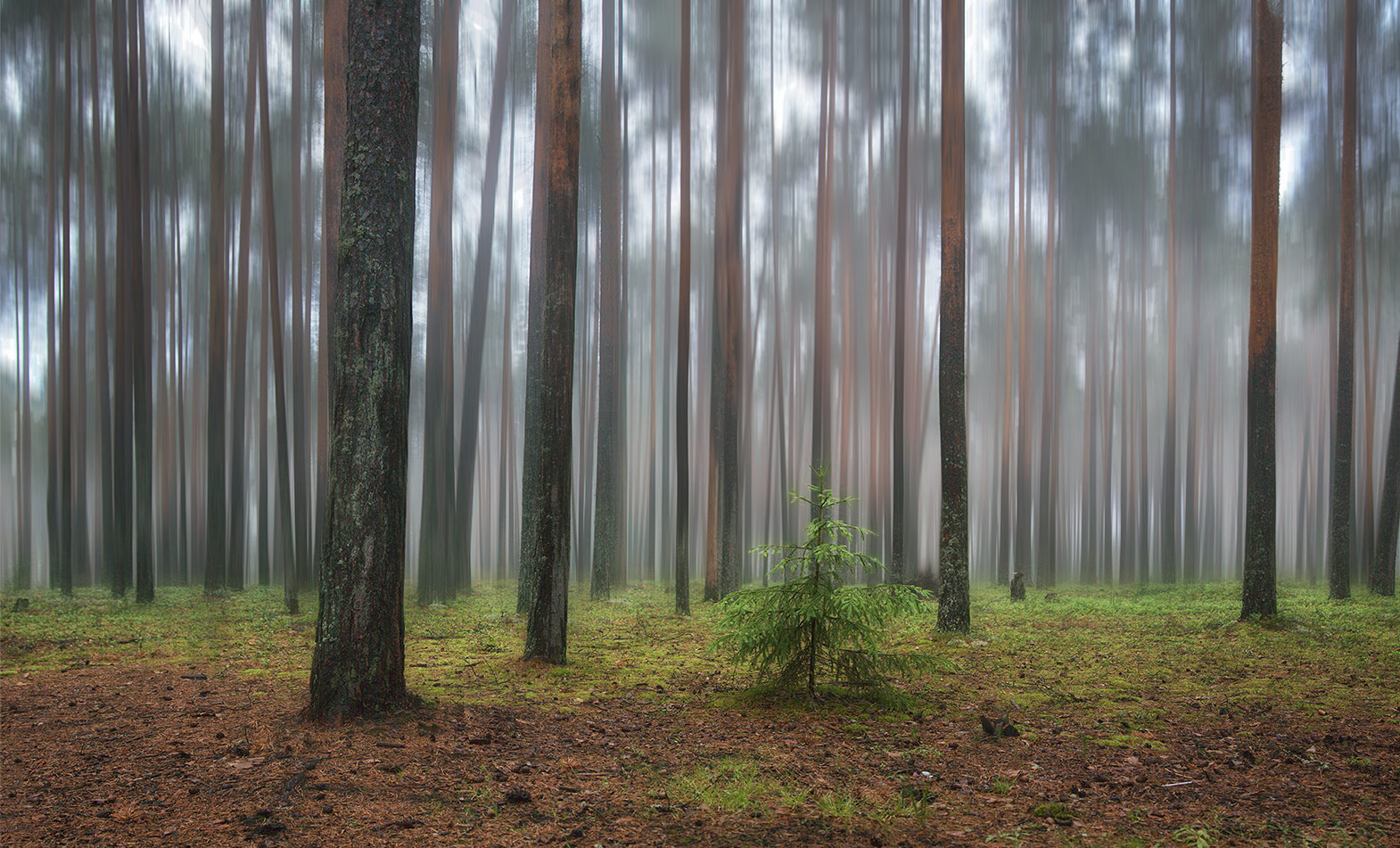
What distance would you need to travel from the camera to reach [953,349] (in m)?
11.3

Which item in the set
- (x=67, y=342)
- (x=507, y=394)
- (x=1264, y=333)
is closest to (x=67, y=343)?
(x=67, y=342)

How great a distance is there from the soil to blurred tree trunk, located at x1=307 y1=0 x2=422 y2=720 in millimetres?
509

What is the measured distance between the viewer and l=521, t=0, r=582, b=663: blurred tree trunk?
8.76 meters

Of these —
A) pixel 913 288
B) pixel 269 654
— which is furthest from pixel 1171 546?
pixel 269 654

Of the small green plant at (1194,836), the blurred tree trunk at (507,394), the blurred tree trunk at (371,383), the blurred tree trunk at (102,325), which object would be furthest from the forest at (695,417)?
the blurred tree trunk at (507,394)

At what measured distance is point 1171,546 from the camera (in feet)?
69.7

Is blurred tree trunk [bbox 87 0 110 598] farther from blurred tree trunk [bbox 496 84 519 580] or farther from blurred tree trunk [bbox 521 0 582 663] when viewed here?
blurred tree trunk [bbox 521 0 582 663]

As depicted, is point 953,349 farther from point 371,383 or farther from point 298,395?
point 298,395

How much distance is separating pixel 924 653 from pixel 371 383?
751 cm

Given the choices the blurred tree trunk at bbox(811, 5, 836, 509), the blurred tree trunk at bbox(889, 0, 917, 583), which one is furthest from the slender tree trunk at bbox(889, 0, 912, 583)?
the blurred tree trunk at bbox(811, 5, 836, 509)

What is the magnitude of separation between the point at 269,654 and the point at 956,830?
9077 millimetres

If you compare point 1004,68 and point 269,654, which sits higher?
point 1004,68

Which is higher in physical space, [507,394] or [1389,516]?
[507,394]

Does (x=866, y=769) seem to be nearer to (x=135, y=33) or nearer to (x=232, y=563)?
(x=232, y=563)
